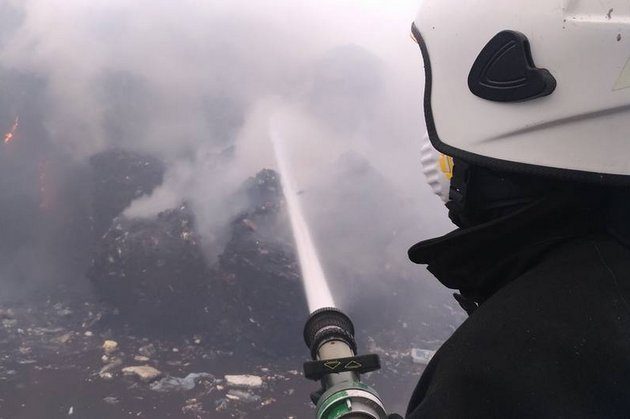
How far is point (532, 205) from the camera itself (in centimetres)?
102

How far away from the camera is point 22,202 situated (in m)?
8.01

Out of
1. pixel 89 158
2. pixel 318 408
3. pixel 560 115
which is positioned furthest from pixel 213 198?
pixel 560 115

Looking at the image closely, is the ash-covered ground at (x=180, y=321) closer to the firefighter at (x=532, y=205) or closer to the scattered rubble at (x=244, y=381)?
the scattered rubble at (x=244, y=381)

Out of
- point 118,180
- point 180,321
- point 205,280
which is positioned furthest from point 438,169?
point 118,180

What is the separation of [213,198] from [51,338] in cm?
327

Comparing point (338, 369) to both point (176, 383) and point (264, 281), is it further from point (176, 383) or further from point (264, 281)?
point (264, 281)

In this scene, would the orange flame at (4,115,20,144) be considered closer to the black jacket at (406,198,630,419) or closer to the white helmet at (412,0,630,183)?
the white helmet at (412,0,630,183)

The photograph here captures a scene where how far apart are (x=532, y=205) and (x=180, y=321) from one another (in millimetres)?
6028

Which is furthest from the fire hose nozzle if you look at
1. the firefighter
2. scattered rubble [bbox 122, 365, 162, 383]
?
scattered rubble [bbox 122, 365, 162, 383]

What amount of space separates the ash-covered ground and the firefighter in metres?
4.42

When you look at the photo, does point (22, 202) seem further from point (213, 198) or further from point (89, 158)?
point (213, 198)

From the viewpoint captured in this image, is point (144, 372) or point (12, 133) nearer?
point (144, 372)

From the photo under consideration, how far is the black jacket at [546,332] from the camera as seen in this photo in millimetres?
748

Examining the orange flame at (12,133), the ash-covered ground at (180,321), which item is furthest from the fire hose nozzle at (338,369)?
the orange flame at (12,133)
